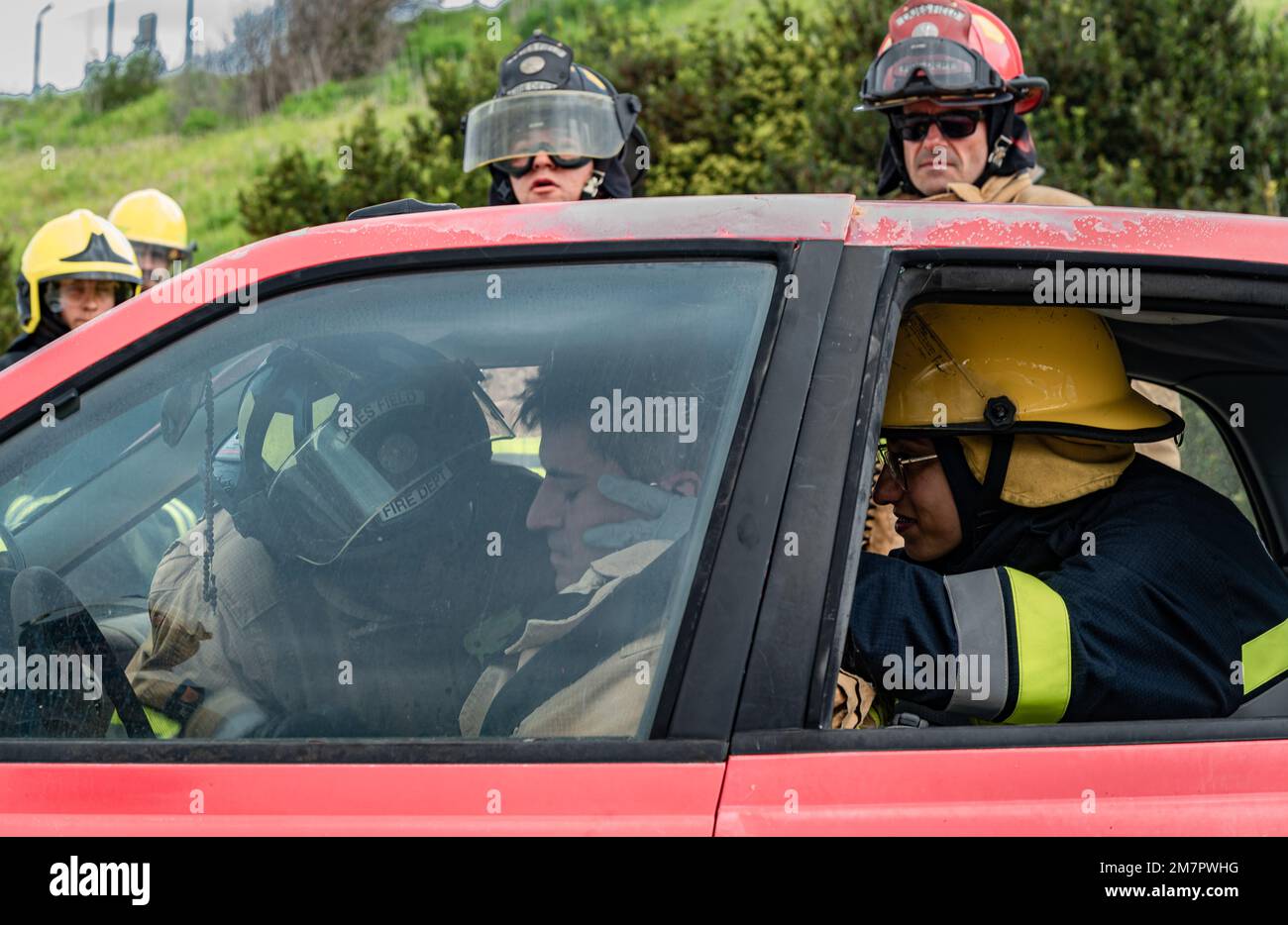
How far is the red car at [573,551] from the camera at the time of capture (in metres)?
1.41

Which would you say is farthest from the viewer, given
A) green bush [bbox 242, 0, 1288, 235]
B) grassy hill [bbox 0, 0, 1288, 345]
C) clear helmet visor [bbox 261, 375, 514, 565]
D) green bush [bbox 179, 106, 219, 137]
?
green bush [bbox 179, 106, 219, 137]

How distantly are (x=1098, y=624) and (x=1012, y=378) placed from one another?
0.40 m

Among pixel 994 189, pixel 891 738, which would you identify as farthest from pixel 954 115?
pixel 891 738

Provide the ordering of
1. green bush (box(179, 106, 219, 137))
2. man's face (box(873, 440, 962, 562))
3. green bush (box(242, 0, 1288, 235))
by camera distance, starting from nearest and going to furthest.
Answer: man's face (box(873, 440, 962, 562))
green bush (box(242, 0, 1288, 235))
green bush (box(179, 106, 219, 137))

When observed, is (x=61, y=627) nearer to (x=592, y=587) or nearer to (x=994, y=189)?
(x=592, y=587)

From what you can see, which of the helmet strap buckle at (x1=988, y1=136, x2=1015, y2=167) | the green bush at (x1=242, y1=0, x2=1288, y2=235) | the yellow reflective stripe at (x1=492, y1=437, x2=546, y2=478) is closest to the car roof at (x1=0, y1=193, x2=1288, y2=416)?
the yellow reflective stripe at (x1=492, y1=437, x2=546, y2=478)

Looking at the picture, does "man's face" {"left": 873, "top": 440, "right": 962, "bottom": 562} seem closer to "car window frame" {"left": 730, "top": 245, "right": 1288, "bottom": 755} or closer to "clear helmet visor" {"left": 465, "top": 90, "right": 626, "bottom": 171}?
"car window frame" {"left": 730, "top": 245, "right": 1288, "bottom": 755}

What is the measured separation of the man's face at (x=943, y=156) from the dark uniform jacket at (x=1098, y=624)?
1948 mm

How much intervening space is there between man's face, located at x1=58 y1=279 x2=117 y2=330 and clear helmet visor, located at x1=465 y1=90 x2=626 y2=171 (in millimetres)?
1794

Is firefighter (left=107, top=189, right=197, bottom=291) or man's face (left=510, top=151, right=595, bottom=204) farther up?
man's face (left=510, top=151, right=595, bottom=204)

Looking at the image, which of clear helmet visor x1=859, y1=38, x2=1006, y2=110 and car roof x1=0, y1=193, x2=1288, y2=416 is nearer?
car roof x1=0, y1=193, x2=1288, y2=416

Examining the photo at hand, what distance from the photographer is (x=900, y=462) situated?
2.13m

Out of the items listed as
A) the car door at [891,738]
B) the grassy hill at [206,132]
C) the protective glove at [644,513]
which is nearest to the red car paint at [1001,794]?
the car door at [891,738]

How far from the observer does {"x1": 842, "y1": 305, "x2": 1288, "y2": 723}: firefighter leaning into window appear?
67.6 inches
